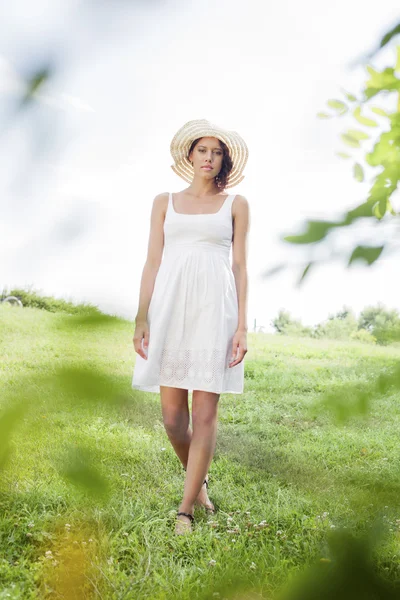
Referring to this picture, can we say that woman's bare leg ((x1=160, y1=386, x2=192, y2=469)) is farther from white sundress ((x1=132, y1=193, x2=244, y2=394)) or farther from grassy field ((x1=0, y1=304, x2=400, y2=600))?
grassy field ((x1=0, y1=304, x2=400, y2=600))

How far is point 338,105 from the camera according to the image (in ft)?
2.47

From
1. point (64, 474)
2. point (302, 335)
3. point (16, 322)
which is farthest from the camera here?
point (302, 335)

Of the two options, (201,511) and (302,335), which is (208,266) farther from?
(302,335)

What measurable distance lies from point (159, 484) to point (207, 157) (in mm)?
1577

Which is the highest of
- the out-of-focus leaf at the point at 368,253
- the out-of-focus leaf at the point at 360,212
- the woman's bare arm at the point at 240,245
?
the woman's bare arm at the point at 240,245

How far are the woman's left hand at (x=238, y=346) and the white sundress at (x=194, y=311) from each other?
32mm

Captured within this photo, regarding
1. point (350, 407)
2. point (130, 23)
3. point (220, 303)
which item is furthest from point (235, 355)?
point (130, 23)

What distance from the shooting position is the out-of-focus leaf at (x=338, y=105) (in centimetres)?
73

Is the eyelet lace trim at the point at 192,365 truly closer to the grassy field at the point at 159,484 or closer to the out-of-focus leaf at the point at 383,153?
the grassy field at the point at 159,484

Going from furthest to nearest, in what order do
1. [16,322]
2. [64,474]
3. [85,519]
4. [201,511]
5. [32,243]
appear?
[16,322]
[201,511]
[85,519]
[64,474]
[32,243]

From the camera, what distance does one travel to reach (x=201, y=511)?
3049 millimetres

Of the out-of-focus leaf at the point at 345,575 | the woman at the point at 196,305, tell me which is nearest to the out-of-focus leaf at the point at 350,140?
the out-of-focus leaf at the point at 345,575

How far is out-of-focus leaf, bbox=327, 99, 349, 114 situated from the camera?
73cm

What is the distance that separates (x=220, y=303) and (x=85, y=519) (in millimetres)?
1007
